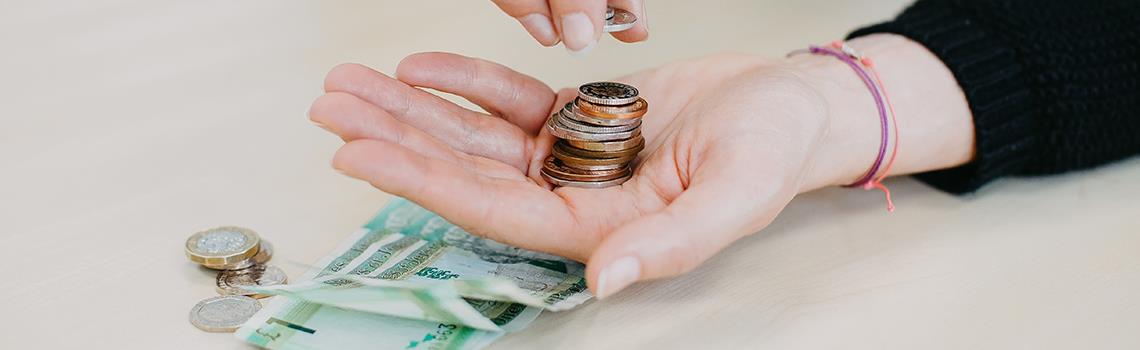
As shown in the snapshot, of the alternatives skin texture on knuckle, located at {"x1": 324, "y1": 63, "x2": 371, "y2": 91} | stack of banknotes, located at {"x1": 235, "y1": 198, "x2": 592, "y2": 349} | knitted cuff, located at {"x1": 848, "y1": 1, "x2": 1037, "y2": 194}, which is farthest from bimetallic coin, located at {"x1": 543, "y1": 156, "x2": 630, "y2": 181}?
knitted cuff, located at {"x1": 848, "y1": 1, "x2": 1037, "y2": 194}

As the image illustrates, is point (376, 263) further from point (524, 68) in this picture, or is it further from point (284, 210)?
point (524, 68)

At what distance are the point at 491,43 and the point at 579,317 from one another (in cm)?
101

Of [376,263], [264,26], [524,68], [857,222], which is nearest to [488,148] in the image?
[376,263]

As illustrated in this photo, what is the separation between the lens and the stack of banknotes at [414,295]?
1.09 m

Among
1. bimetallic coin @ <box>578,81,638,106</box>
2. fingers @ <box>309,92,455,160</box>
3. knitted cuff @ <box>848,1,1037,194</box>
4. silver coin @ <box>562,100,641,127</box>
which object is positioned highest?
fingers @ <box>309,92,455,160</box>

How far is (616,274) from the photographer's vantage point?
0.98 metres

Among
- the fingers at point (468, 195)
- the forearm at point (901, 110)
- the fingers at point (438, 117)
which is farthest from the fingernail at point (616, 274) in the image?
the forearm at point (901, 110)

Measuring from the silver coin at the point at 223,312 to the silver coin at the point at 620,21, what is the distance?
49 cm

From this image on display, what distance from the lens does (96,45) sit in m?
2.04

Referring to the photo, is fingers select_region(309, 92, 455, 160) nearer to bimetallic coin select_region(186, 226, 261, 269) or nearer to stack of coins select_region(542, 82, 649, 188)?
stack of coins select_region(542, 82, 649, 188)

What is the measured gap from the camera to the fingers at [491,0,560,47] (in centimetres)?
120

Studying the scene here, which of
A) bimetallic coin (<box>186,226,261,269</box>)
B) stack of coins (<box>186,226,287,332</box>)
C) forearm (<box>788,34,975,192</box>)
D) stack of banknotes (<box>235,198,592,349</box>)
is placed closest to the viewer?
stack of banknotes (<box>235,198,592,349</box>)

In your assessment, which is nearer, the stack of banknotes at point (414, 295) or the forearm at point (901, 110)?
the stack of banknotes at point (414, 295)

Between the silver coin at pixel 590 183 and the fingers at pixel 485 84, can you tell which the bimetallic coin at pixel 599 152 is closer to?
the silver coin at pixel 590 183
